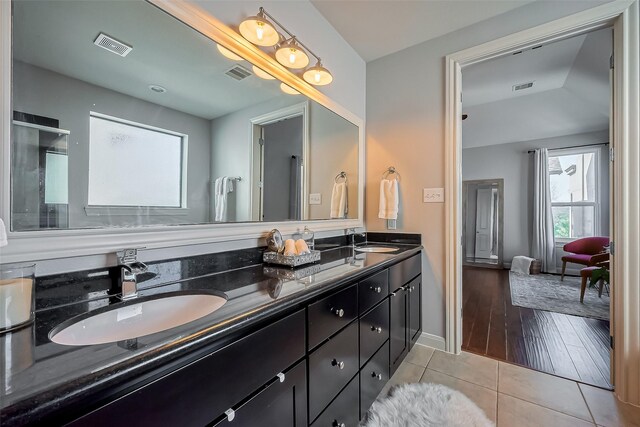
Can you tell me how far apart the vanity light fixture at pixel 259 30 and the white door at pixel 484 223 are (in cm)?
554

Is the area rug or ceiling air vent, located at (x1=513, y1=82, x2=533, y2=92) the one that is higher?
ceiling air vent, located at (x1=513, y1=82, x2=533, y2=92)

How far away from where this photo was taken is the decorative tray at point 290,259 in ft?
4.40

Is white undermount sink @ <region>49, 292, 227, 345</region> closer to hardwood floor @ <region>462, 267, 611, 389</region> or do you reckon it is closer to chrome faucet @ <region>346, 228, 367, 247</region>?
chrome faucet @ <region>346, 228, 367, 247</region>

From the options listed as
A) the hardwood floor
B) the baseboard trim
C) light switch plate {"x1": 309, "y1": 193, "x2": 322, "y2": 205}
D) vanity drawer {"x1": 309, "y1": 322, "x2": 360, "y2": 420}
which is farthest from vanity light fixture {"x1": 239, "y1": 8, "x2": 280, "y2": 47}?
the hardwood floor

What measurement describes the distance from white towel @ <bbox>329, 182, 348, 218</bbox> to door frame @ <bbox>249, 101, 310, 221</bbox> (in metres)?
0.33

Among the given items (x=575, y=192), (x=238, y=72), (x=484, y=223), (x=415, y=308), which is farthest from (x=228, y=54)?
(x=575, y=192)

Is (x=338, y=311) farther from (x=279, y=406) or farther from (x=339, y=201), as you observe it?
(x=339, y=201)

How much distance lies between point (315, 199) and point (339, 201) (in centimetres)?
33

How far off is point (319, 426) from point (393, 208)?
1681mm

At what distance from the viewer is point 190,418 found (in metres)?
0.60

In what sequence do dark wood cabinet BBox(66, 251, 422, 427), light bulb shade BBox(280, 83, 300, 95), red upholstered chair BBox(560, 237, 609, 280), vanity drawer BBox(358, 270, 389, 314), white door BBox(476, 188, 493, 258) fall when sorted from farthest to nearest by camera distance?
white door BBox(476, 188, 493, 258) < red upholstered chair BBox(560, 237, 609, 280) < light bulb shade BBox(280, 83, 300, 95) < vanity drawer BBox(358, 270, 389, 314) < dark wood cabinet BBox(66, 251, 422, 427)

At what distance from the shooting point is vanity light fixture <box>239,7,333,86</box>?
4.48 ft

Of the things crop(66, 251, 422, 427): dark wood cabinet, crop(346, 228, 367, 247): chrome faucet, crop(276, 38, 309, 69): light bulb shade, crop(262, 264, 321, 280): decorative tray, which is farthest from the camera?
crop(346, 228, 367, 247): chrome faucet

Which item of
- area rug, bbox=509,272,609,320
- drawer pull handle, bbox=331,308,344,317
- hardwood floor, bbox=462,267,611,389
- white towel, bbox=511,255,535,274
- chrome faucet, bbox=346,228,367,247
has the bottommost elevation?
hardwood floor, bbox=462,267,611,389
